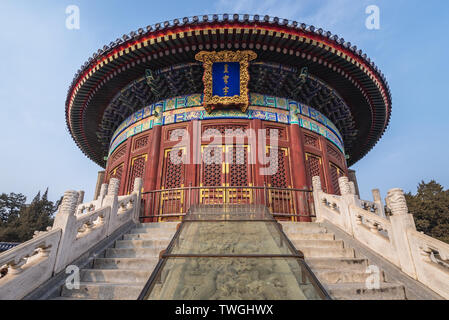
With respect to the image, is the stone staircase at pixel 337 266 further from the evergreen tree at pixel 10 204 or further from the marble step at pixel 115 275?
the evergreen tree at pixel 10 204

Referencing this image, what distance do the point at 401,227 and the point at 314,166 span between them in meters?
5.83

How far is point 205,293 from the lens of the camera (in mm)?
2516

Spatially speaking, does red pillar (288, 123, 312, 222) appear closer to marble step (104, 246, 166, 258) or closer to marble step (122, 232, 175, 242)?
marble step (122, 232, 175, 242)

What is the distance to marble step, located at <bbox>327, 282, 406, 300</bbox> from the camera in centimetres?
341

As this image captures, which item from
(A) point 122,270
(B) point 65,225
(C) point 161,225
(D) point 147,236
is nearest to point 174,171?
(C) point 161,225

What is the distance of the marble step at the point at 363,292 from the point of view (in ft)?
11.2

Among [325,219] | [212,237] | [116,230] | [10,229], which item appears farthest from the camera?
[10,229]

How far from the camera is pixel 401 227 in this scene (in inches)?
162

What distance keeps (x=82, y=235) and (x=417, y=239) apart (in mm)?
5195

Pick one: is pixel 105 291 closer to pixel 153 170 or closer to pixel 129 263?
pixel 129 263

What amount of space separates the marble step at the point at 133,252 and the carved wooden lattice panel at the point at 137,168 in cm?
502

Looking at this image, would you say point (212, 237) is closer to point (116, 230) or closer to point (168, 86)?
point (116, 230)
